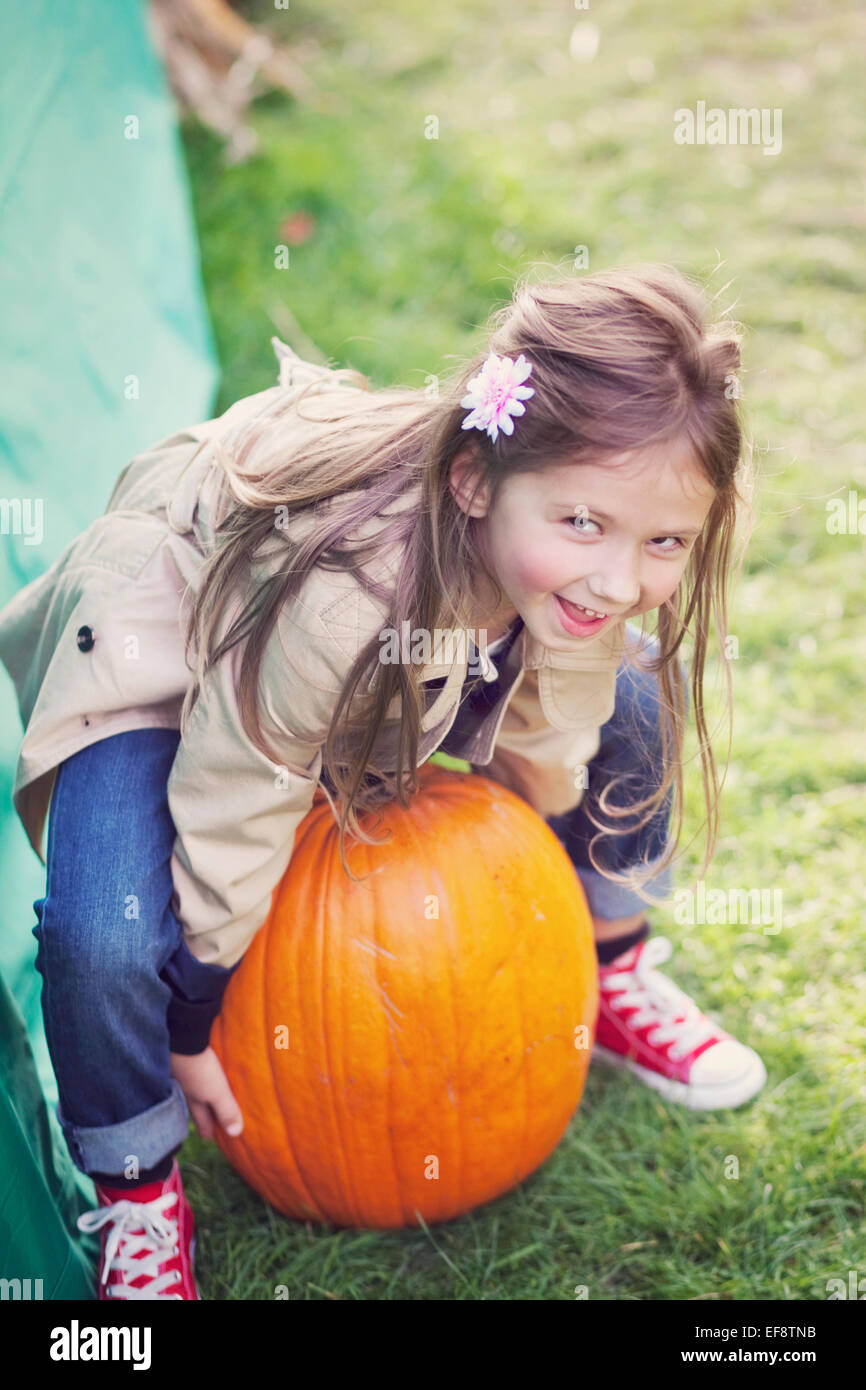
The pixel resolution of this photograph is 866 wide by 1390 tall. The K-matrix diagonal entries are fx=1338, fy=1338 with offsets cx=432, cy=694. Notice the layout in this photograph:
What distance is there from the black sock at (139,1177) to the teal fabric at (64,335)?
0.23 ft

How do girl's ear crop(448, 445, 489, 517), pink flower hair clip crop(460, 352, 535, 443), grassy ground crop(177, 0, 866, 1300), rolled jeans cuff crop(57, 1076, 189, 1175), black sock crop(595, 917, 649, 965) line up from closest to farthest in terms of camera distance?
1. pink flower hair clip crop(460, 352, 535, 443)
2. girl's ear crop(448, 445, 489, 517)
3. rolled jeans cuff crop(57, 1076, 189, 1175)
4. grassy ground crop(177, 0, 866, 1300)
5. black sock crop(595, 917, 649, 965)

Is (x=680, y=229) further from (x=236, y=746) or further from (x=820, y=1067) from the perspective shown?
(x=236, y=746)

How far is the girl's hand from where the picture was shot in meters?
1.87

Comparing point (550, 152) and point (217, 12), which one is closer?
point (550, 152)

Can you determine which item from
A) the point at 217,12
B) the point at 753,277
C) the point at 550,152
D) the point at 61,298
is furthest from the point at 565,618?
the point at 217,12

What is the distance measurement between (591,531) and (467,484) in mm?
173

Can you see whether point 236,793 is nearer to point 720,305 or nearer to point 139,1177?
point 139,1177

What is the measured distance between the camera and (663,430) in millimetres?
1523

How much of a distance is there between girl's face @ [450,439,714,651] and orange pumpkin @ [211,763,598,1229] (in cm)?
39

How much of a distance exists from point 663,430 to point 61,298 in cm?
174

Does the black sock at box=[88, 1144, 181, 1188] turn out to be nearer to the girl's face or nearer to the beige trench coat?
the beige trench coat

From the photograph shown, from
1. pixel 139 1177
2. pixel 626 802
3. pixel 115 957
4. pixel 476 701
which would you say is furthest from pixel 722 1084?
pixel 115 957

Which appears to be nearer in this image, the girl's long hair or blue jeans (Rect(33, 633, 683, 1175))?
the girl's long hair

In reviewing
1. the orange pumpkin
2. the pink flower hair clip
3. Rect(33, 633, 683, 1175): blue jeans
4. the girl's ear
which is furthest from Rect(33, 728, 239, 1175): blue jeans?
the pink flower hair clip
